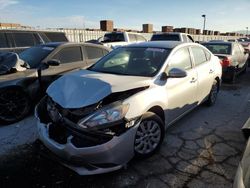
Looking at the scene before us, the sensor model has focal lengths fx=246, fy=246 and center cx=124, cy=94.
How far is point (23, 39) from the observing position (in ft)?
29.5

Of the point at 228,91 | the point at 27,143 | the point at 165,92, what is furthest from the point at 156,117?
the point at 228,91

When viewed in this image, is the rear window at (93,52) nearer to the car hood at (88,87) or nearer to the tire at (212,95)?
the car hood at (88,87)

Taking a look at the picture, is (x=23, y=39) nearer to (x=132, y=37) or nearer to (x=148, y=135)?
(x=132, y=37)

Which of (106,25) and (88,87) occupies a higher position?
(106,25)

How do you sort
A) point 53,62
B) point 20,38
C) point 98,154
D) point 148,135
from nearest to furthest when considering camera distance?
point 98,154, point 148,135, point 53,62, point 20,38

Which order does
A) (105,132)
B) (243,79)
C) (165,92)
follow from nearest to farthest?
(105,132)
(165,92)
(243,79)

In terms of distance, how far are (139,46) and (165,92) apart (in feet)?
4.11

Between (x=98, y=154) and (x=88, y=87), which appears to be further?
(x=88, y=87)

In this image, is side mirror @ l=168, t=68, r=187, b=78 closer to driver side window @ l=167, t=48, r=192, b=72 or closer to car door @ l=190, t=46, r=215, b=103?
driver side window @ l=167, t=48, r=192, b=72

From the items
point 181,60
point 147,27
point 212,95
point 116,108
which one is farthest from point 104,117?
point 147,27

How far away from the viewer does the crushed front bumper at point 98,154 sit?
277cm

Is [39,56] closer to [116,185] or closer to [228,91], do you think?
[116,185]

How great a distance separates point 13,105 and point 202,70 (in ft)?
12.5

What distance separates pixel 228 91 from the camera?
758 centimetres
